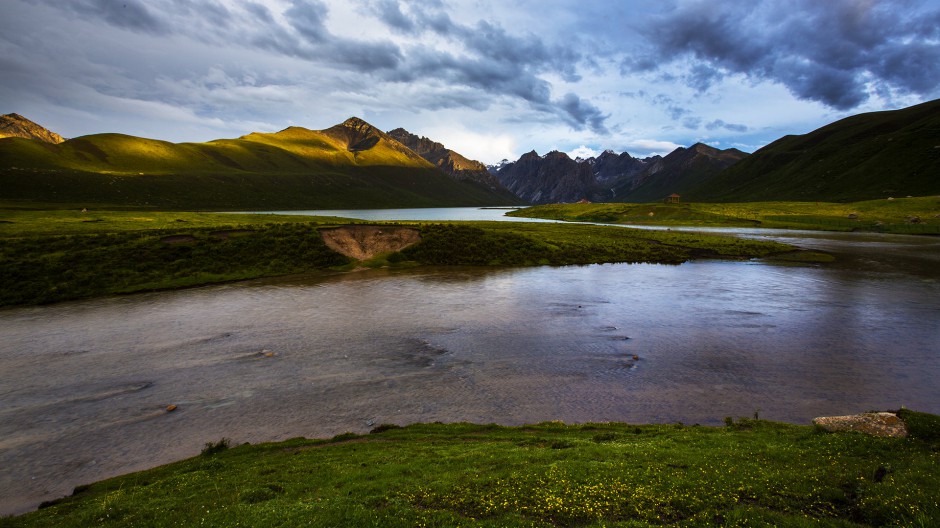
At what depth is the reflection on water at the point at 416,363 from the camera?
23938 mm

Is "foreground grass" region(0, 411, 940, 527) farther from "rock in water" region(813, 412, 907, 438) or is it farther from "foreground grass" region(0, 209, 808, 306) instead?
"foreground grass" region(0, 209, 808, 306)

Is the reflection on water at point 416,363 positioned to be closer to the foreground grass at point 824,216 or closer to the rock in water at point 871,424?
the rock in water at point 871,424

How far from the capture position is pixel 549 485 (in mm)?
14398

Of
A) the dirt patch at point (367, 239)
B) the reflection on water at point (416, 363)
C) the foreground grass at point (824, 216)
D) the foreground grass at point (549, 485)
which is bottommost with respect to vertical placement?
the reflection on water at point (416, 363)

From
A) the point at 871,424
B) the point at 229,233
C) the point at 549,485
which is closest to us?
the point at 549,485

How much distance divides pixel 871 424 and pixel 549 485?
1512cm

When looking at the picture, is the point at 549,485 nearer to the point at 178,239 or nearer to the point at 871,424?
the point at 871,424

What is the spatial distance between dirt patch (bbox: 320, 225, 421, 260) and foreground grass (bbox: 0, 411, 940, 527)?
6184cm

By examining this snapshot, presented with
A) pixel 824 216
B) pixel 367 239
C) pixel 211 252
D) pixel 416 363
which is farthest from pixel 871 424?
pixel 824 216

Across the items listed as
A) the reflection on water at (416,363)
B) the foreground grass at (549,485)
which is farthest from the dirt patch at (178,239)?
the foreground grass at (549,485)

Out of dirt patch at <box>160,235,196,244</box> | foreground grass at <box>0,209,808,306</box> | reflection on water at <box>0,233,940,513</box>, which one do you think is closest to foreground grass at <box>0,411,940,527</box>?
reflection on water at <box>0,233,940,513</box>

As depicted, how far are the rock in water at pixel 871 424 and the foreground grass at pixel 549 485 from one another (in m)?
0.66

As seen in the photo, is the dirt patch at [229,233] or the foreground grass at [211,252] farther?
the dirt patch at [229,233]

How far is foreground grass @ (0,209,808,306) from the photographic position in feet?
184
